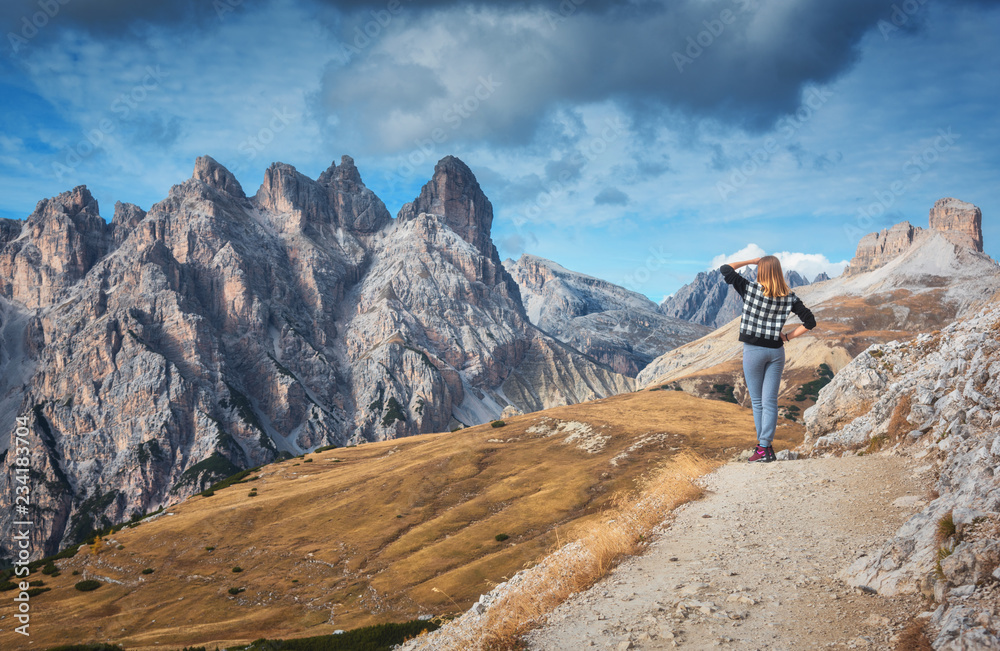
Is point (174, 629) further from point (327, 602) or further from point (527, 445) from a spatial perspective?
point (527, 445)

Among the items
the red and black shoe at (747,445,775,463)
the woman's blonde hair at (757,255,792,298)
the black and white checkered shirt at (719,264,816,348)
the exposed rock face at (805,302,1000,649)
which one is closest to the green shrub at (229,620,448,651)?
the red and black shoe at (747,445,775,463)

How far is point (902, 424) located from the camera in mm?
15914

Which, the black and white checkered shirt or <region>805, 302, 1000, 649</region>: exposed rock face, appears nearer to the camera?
<region>805, 302, 1000, 649</region>: exposed rock face

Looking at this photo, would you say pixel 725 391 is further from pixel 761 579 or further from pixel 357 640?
pixel 761 579

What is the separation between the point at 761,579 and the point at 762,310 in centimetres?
562

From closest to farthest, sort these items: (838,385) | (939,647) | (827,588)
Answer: (939,647), (827,588), (838,385)

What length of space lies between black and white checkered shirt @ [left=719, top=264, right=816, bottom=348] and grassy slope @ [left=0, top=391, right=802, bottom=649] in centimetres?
1665

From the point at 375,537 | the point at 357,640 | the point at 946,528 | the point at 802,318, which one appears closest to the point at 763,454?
the point at 802,318

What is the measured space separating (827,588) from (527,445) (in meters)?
43.6

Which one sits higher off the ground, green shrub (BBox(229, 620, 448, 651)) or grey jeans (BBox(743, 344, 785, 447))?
grey jeans (BBox(743, 344, 785, 447))

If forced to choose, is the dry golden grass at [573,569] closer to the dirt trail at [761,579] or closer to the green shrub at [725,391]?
the dirt trail at [761,579]

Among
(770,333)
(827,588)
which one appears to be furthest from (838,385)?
(827,588)

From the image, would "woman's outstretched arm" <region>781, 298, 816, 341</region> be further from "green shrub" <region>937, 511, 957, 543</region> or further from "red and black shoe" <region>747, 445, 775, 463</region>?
"red and black shoe" <region>747, 445, 775, 463</region>

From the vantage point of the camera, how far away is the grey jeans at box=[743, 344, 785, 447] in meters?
12.5
